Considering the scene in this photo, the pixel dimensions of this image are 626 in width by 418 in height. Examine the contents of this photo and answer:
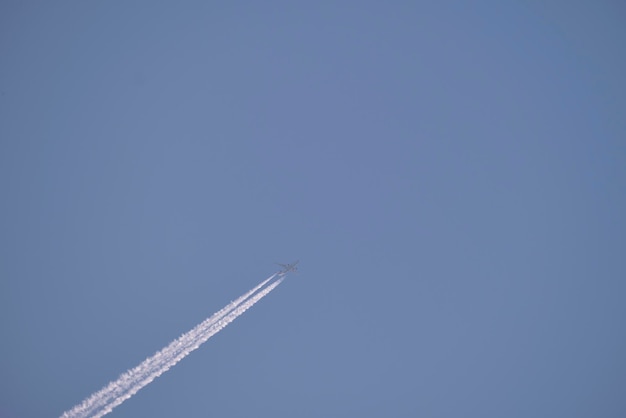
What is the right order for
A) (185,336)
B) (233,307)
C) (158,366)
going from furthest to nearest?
(233,307) < (185,336) < (158,366)

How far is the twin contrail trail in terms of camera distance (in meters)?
48.0

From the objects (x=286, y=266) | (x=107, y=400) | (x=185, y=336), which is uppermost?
(x=286, y=266)

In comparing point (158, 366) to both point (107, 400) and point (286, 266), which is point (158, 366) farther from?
point (286, 266)

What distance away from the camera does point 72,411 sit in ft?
156

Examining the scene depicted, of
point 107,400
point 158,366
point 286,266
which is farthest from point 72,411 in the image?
point 286,266

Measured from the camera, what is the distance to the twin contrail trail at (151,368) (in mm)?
47969

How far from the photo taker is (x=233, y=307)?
6344 centimetres

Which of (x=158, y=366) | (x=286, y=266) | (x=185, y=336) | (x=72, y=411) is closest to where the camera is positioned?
(x=72, y=411)

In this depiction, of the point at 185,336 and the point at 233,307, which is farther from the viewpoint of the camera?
the point at 233,307

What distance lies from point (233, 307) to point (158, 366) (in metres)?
12.2

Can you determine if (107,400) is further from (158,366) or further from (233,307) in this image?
(233,307)

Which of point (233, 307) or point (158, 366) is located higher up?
point (233, 307)

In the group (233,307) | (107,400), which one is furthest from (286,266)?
(107,400)

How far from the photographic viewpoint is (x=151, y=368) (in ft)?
174
